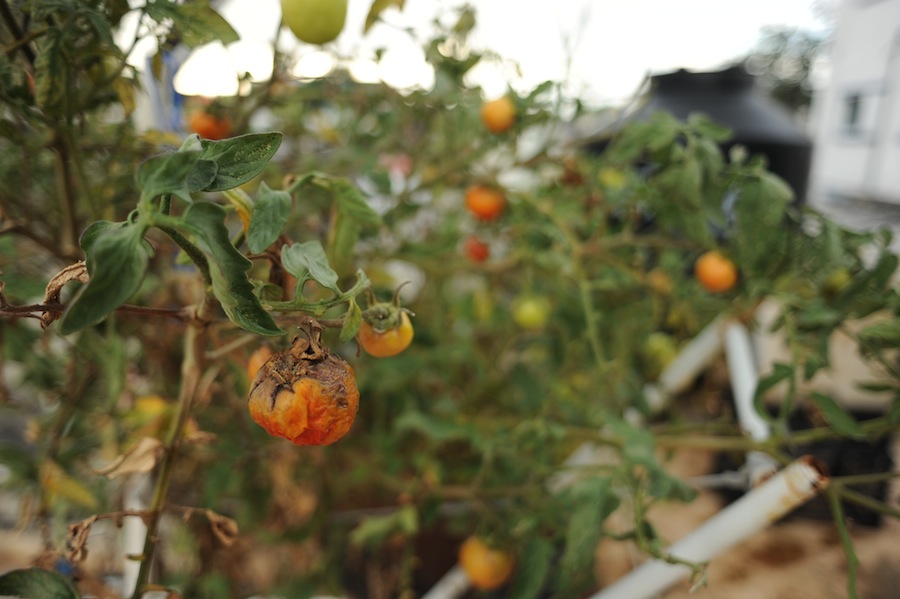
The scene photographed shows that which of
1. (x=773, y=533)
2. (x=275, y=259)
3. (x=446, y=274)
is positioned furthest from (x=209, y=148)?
(x=773, y=533)

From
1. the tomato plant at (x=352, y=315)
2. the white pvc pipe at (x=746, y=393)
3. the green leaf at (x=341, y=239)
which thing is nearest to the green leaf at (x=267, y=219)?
the tomato plant at (x=352, y=315)

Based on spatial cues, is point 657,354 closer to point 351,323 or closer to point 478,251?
point 478,251

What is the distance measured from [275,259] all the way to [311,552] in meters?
0.62

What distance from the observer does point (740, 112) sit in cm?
86

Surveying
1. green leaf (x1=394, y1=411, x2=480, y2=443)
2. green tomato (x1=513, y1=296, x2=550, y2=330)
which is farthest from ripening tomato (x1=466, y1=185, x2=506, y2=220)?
green leaf (x1=394, y1=411, x2=480, y2=443)

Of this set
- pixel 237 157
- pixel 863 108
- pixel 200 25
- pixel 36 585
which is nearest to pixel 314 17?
pixel 200 25

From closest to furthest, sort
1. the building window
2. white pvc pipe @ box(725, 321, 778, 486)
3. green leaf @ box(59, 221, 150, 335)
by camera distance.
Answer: green leaf @ box(59, 221, 150, 335)
white pvc pipe @ box(725, 321, 778, 486)
the building window

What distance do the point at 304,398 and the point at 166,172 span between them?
9cm

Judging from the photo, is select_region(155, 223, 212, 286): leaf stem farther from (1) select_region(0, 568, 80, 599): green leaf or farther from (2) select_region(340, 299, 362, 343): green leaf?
(1) select_region(0, 568, 80, 599): green leaf

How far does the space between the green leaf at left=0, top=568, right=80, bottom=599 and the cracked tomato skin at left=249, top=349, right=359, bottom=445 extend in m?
0.14

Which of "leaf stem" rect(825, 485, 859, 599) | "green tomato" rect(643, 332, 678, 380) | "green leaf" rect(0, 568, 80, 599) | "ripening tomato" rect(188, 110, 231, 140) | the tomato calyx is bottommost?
"green tomato" rect(643, 332, 678, 380)

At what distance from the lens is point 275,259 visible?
26cm

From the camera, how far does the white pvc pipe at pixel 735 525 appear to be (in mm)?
399

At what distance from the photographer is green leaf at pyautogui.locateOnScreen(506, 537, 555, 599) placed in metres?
0.48
